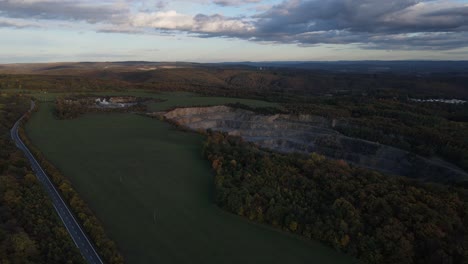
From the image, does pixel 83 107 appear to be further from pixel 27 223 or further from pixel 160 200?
pixel 27 223

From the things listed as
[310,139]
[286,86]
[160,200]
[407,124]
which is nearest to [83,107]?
[310,139]

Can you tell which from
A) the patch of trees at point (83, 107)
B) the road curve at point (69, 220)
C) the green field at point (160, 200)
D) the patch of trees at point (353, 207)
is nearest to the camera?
the road curve at point (69, 220)

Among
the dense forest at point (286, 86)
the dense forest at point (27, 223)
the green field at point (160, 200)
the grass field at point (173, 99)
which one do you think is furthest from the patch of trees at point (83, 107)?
the dense forest at point (27, 223)

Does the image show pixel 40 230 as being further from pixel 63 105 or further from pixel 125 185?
pixel 63 105

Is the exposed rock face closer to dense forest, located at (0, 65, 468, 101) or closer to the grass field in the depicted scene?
the grass field

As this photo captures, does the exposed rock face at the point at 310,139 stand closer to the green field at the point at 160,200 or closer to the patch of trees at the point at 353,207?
the patch of trees at the point at 353,207
